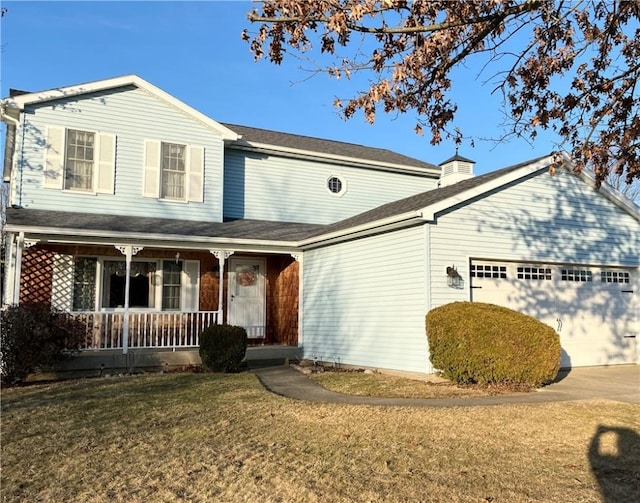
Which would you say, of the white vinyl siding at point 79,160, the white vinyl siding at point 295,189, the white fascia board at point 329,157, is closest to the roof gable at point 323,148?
the white fascia board at point 329,157

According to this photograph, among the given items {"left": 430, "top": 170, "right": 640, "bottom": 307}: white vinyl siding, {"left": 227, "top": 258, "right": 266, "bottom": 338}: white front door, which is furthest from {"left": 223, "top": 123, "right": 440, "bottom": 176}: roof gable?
{"left": 430, "top": 170, "right": 640, "bottom": 307}: white vinyl siding

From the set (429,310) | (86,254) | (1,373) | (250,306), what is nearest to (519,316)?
(429,310)

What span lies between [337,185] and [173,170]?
18.1 ft

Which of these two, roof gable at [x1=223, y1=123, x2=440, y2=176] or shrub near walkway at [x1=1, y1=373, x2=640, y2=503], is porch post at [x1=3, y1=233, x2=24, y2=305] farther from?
roof gable at [x1=223, y1=123, x2=440, y2=176]

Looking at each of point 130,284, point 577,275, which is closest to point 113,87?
point 130,284

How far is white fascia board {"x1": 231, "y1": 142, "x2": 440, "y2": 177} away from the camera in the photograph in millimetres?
16891

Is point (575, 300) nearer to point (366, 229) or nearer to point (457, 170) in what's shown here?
point (366, 229)

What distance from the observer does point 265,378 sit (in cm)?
1124

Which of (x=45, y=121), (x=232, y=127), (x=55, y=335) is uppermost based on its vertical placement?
(x=232, y=127)

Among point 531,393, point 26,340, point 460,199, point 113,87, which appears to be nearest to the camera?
point 531,393

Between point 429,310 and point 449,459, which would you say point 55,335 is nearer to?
point 429,310

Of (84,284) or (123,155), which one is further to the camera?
(123,155)

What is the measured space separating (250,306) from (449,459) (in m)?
11.1

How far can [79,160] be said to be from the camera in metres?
14.1
